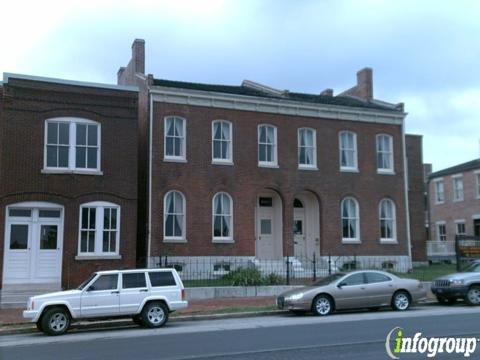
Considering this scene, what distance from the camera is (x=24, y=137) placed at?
22.5m

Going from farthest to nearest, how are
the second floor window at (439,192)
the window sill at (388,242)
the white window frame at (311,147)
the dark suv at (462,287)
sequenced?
1. the second floor window at (439,192)
2. the window sill at (388,242)
3. the white window frame at (311,147)
4. the dark suv at (462,287)

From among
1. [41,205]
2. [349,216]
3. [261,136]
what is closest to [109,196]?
[41,205]

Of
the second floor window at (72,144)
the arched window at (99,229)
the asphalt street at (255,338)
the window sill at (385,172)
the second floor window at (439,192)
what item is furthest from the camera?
the second floor window at (439,192)

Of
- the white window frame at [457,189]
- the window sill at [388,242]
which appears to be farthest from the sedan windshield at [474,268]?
the white window frame at [457,189]

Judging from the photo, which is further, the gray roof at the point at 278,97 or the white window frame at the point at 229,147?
the gray roof at the point at 278,97

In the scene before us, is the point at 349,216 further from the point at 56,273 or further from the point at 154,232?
the point at 56,273

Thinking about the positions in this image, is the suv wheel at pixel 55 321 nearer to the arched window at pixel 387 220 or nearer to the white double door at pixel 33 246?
the white double door at pixel 33 246

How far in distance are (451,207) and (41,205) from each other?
114 ft

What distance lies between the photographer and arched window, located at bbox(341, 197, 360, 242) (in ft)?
96.0

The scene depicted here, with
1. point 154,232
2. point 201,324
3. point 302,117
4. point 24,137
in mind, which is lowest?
point 201,324

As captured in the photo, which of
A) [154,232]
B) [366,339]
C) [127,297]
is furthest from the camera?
[154,232]

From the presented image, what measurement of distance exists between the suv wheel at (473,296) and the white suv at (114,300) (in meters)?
9.88

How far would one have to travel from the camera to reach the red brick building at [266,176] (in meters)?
25.8

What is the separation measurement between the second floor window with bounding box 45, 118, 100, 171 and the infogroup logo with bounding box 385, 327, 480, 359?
15740 mm
